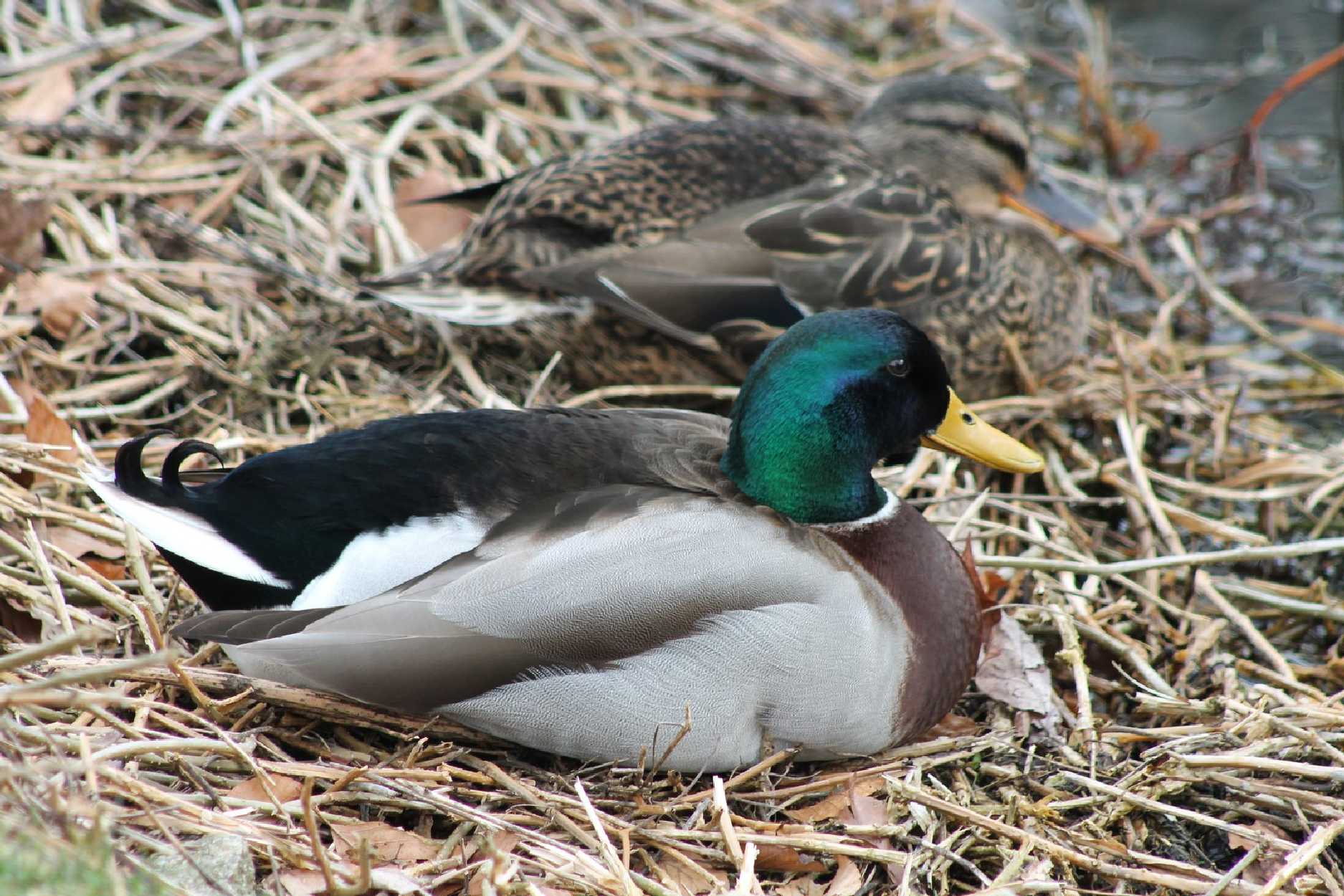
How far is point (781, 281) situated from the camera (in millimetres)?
4051

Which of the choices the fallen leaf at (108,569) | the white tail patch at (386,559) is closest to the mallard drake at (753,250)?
the fallen leaf at (108,569)

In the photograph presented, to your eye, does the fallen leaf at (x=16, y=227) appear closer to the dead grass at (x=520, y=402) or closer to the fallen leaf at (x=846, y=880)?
the dead grass at (x=520, y=402)

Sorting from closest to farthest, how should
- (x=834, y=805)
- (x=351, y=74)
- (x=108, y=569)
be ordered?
(x=834, y=805)
(x=108, y=569)
(x=351, y=74)

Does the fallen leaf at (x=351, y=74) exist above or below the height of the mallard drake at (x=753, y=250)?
above

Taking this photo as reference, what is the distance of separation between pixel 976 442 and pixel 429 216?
2.25 metres

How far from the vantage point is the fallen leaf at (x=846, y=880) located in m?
2.66

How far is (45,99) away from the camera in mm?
4645

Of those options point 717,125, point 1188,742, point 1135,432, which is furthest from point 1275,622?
point 717,125

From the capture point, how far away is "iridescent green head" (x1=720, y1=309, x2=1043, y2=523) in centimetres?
295

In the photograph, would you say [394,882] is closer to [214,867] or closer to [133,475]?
[214,867]

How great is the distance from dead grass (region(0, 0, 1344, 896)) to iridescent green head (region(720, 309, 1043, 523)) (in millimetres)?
555

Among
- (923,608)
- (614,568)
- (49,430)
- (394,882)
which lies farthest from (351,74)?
(394,882)

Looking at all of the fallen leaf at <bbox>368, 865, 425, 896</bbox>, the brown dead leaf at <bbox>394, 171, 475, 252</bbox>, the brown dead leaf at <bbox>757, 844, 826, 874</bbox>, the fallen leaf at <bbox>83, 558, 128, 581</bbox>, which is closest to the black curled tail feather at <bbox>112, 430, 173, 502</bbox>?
the fallen leaf at <bbox>83, 558, 128, 581</bbox>

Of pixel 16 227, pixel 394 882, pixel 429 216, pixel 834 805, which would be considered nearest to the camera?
pixel 394 882
